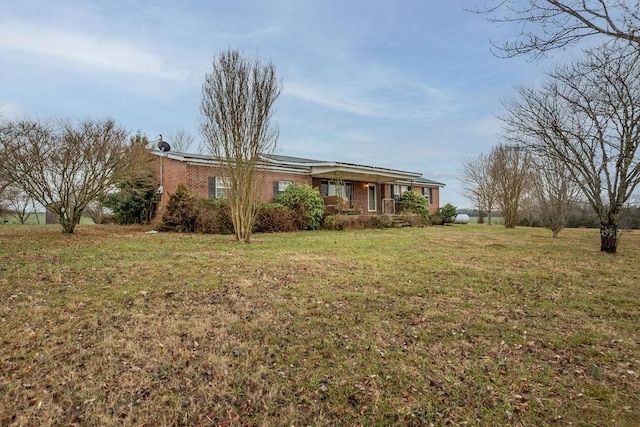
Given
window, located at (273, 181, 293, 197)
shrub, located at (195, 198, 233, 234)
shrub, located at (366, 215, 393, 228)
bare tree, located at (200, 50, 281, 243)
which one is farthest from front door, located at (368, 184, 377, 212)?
bare tree, located at (200, 50, 281, 243)

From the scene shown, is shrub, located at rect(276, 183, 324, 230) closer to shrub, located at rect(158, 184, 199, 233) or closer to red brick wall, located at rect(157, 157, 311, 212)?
red brick wall, located at rect(157, 157, 311, 212)

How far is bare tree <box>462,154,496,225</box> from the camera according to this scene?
29266 mm

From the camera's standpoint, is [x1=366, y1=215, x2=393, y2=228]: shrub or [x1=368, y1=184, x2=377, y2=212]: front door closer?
[x1=366, y1=215, x2=393, y2=228]: shrub

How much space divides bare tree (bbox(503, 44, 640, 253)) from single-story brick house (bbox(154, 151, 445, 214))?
29.2 feet

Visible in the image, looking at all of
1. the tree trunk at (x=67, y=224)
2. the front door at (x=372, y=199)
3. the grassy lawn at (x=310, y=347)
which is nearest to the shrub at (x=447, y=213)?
the front door at (x=372, y=199)

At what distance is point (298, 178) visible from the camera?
63.9 feet

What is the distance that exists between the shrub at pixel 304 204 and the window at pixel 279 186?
1.21 metres

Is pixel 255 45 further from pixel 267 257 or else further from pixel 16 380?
pixel 16 380

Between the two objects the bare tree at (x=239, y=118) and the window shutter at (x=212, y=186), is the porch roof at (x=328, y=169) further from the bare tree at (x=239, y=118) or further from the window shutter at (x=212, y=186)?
the bare tree at (x=239, y=118)

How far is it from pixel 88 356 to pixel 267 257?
5.19 meters

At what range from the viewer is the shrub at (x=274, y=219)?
1489cm

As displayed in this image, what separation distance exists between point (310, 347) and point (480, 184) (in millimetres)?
30979

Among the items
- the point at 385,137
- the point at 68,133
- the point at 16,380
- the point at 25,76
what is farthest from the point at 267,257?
the point at 385,137

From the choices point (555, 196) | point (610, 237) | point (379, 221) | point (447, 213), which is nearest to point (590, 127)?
point (610, 237)
